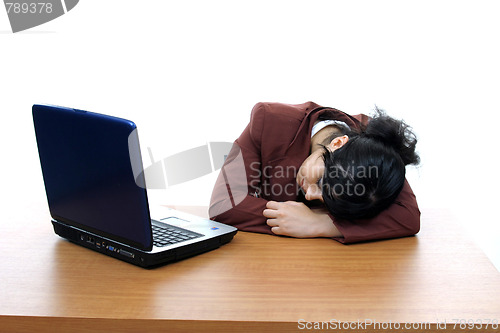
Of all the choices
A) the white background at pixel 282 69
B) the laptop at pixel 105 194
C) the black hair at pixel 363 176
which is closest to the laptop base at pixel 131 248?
the laptop at pixel 105 194

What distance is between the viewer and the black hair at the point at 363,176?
117cm

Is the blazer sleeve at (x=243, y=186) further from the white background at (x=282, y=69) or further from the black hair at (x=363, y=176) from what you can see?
the white background at (x=282, y=69)

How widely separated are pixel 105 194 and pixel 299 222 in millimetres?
433

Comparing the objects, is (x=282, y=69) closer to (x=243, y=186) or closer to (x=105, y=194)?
(x=243, y=186)

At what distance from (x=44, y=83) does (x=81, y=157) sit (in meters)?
1.12

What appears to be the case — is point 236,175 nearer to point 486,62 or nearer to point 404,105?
point 404,105

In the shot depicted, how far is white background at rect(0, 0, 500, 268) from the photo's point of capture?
1903 millimetres

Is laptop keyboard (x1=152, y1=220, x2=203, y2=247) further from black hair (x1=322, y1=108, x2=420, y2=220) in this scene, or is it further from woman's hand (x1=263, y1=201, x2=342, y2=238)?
black hair (x1=322, y1=108, x2=420, y2=220)

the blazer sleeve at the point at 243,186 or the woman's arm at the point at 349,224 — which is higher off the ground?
the blazer sleeve at the point at 243,186

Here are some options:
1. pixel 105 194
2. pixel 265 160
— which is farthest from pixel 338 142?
pixel 105 194

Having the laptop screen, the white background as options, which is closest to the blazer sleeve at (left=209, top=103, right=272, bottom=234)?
the laptop screen

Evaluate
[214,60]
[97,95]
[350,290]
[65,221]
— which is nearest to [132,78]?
[97,95]

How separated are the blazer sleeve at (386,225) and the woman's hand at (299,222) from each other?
0.07 ft

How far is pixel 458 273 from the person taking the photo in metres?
1.08
